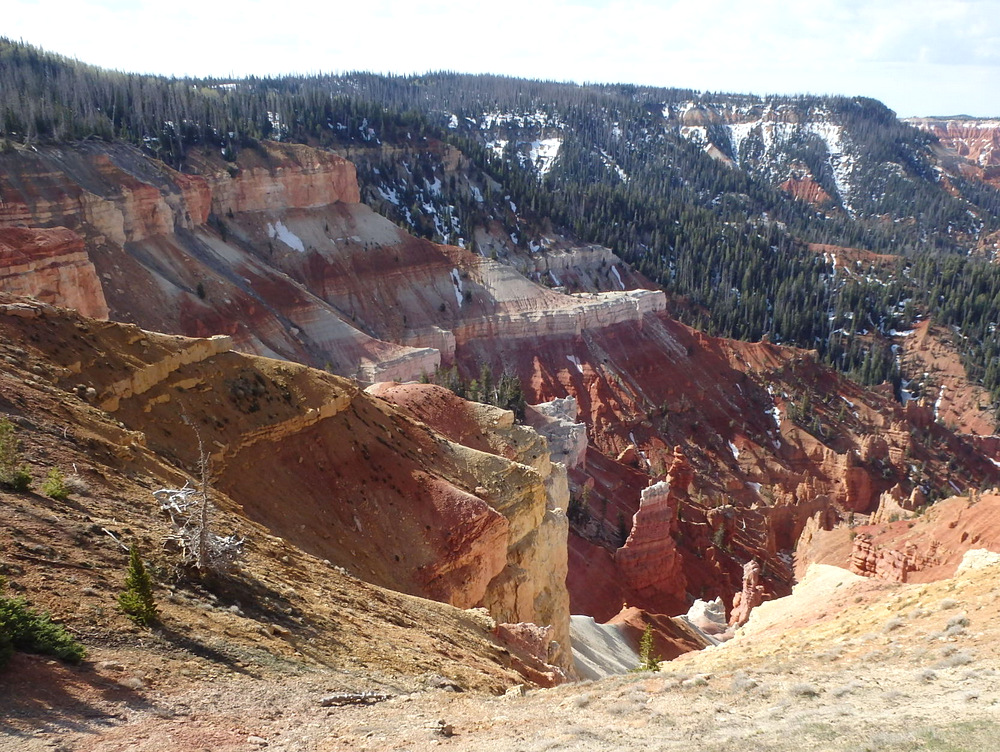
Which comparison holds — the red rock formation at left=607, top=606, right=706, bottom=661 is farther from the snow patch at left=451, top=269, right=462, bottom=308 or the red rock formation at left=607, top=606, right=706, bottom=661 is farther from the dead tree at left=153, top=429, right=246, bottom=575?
the snow patch at left=451, top=269, right=462, bottom=308

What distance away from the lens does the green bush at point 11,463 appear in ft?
43.2

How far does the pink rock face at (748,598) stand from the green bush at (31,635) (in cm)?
3878

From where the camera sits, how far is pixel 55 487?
530 inches

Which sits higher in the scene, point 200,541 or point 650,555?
point 200,541

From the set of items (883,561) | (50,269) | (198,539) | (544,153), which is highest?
(544,153)

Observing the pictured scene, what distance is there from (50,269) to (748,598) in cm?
4133

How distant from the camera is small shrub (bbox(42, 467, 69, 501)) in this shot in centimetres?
1343

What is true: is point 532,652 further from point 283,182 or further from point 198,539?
point 283,182

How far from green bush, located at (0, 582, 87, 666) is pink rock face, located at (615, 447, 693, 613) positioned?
40.3 meters

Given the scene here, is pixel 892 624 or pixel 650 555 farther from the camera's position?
pixel 650 555

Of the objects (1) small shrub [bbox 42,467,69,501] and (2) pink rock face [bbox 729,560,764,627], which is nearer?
(1) small shrub [bbox 42,467,69,501]

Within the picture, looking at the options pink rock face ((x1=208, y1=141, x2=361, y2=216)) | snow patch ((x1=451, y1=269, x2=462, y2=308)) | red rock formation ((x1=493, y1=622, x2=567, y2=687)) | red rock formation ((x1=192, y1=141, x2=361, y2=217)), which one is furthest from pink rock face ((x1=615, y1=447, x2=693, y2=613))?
red rock formation ((x1=192, y1=141, x2=361, y2=217))

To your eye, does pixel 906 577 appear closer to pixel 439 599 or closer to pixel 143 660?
pixel 439 599

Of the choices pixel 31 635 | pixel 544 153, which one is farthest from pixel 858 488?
pixel 544 153
